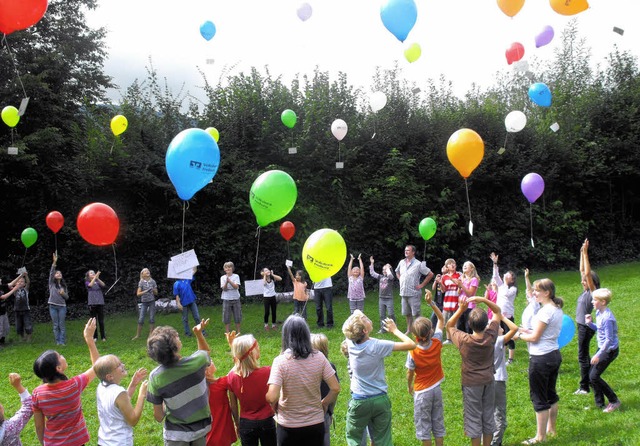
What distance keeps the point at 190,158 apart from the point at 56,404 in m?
3.25

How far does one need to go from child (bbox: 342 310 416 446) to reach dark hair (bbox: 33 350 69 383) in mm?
1965

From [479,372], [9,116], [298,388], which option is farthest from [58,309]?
[479,372]

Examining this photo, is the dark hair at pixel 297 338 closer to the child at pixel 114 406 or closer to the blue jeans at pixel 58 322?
the child at pixel 114 406

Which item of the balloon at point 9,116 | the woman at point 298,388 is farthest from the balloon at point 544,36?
the balloon at point 9,116

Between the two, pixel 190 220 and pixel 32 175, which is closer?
pixel 32 175

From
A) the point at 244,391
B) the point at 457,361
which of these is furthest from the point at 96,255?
the point at 244,391

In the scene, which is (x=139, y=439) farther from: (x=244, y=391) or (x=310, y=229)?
(x=310, y=229)

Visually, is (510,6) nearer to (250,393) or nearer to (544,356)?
(544,356)

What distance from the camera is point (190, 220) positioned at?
13.8 meters

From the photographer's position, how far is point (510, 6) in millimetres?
7895

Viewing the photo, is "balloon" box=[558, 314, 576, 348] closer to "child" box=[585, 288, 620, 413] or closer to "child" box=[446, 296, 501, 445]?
"child" box=[585, 288, 620, 413]

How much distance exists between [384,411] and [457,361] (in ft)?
12.7

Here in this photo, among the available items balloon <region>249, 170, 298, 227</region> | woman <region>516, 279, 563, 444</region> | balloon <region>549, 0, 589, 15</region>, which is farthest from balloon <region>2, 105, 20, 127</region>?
woman <region>516, 279, 563, 444</region>

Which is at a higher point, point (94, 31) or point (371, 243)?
point (94, 31)
